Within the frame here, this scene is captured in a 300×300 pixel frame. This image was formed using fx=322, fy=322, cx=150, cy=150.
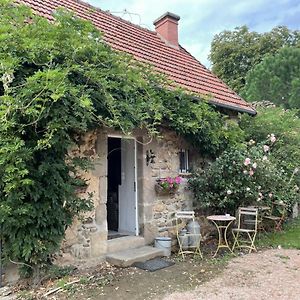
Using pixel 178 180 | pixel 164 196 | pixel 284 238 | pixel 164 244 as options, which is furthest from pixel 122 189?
pixel 284 238

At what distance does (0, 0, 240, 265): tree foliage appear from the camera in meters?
4.13

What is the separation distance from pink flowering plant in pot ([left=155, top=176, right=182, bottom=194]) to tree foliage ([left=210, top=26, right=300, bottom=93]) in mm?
17570

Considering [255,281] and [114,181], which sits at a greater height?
Result: [114,181]

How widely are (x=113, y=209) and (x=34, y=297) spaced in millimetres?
3445

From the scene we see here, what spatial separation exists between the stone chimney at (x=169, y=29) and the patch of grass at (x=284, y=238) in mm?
6512

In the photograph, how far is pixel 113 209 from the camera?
7.55 metres

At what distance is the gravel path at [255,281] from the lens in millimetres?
4191

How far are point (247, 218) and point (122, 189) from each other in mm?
3191

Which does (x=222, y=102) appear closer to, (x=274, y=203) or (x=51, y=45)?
(x=274, y=203)

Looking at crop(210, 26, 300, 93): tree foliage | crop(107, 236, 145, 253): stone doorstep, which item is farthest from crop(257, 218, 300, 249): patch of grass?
crop(210, 26, 300, 93): tree foliage

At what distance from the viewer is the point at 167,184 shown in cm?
648

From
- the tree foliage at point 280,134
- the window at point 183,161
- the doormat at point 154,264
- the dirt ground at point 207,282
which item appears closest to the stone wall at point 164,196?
the window at point 183,161

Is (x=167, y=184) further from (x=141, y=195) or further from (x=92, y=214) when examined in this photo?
(x=92, y=214)

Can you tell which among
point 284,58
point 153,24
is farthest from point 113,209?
point 284,58
